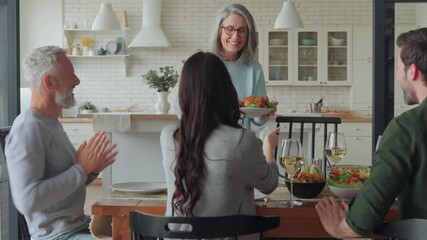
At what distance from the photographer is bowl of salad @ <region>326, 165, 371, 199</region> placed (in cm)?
228

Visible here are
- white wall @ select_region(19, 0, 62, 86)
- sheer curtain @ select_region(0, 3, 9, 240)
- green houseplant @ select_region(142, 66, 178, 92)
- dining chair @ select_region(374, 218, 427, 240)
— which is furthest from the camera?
white wall @ select_region(19, 0, 62, 86)

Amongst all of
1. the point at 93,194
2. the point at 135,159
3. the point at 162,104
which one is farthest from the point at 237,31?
the point at 93,194

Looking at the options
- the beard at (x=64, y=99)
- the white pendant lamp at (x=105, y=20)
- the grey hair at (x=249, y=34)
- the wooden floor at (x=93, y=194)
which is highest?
the white pendant lamp at (x=105, y=20)

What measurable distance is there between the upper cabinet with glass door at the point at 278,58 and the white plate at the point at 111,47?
2300mm

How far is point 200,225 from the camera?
1.71m

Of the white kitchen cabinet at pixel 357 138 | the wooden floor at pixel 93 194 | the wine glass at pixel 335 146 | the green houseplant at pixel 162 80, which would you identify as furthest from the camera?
the white kitchen cabinet at pixel 357 138

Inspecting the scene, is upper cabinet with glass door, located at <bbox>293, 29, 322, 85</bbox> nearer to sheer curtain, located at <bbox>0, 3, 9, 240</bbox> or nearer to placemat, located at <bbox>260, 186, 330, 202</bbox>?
sheer curtain, located at <bbox>0, 3, 9, 240</bbox>

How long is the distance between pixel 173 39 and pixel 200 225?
788 centimetres

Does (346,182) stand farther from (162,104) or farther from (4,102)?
(162,104)

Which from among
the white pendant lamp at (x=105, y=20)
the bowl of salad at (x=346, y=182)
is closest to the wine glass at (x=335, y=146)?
the bowl of salad at (x=346, y=182)

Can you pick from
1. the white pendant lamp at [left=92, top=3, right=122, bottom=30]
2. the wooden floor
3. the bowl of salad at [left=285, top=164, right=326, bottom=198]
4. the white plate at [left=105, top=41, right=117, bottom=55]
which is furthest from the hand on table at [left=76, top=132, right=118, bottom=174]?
the white plate at [left=105, top=41, right=117, bottom=55]

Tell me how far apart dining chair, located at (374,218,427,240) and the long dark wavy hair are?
0.57 m

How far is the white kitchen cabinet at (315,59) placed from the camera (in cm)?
896

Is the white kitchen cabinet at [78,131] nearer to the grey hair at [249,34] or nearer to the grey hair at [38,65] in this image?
the grey hair at [249,34]
